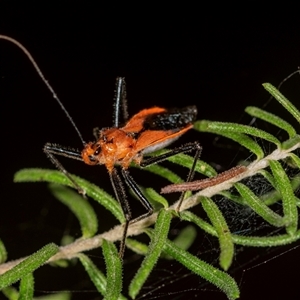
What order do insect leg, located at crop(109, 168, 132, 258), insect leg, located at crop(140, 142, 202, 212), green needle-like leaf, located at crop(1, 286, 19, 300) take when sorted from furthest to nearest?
1. insect leg, located at crop(140, 142, 202, 212)
2. insect leg, located at crop(109, 168, 132, 258)
3. green needle-like leaf, located at crop(1, 286, 19, 300)

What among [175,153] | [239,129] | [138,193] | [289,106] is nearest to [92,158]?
[138,193]

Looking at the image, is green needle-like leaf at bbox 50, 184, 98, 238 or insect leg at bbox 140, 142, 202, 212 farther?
insect leg at bbox 140, 142, 202, 212

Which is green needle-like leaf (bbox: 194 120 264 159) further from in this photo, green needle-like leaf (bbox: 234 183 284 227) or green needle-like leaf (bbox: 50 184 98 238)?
green needle-like leaf (bbox: 50 184 98 238)

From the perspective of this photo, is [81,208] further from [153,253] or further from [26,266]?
[153,253]

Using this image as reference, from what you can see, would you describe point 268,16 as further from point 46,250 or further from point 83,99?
point 46,250

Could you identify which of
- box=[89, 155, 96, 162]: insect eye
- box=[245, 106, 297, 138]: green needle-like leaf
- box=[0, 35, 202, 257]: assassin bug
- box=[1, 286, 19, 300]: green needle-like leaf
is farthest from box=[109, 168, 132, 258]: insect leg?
box=[245, 106, 297, 138]: green needle-like leaf

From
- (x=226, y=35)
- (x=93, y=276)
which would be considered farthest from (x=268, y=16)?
(x=93, y=276)

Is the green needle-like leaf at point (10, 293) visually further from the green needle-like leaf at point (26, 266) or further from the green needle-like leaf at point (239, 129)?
A: the green needle-like leaf at point (239, 129)

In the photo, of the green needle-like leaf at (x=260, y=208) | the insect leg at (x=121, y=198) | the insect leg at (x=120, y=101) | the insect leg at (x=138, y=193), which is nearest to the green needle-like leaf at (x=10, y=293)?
the insect leg at (x=121, y=198)
